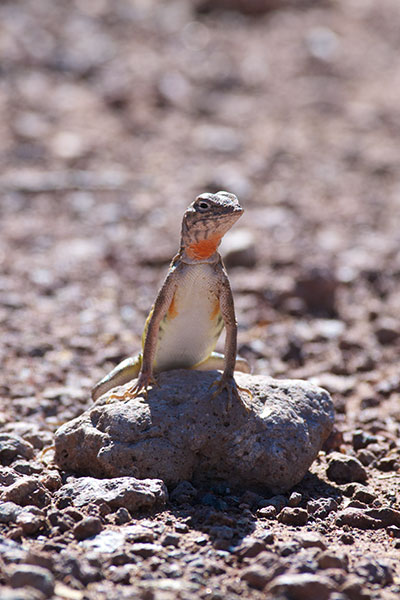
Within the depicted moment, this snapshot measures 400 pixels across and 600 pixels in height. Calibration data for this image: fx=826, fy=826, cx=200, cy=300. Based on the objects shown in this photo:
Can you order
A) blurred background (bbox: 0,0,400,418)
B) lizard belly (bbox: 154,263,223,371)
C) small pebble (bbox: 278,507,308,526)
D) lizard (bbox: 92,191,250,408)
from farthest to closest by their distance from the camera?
blurred background (bbox: 0,0,400,418) → lizard belly (bbox: 154,263,223,371) → lizard (bbox: 92,191,250,408) → small pebble (bbox: 278,507,308,526)

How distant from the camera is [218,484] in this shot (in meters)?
5.57

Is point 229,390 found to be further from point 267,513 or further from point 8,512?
point 8,512

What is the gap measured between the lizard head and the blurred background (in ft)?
7.67

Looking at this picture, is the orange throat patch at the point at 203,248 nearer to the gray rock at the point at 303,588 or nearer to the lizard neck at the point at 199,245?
the lizard neck at the point at 199,245

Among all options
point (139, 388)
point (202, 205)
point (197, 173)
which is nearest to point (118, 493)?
point (139, 388)

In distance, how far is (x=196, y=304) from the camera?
19.3 feet

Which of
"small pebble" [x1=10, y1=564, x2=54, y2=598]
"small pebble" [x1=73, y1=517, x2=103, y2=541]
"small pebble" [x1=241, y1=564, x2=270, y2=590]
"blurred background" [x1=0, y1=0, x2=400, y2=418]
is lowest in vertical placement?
"small pebble" [x1=10, y1=564, x2=54, y2=598]

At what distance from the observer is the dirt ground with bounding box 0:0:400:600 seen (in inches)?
180

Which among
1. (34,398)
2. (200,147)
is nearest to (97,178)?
(200,147)

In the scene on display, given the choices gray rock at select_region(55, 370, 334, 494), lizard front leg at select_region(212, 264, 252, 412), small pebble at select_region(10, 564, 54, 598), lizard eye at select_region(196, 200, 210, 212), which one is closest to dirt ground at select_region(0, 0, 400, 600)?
small pebble at select_region(10, 564, 54, 598)

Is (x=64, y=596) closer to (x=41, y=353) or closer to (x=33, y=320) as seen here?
(x=41, y=353)

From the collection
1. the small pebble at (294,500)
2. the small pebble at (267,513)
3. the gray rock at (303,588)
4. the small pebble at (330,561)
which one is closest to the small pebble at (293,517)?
the small pebble at (267,513)

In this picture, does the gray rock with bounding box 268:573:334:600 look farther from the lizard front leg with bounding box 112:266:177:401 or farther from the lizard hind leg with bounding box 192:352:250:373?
the lizard hind leg with bounding box 192:352:250:373

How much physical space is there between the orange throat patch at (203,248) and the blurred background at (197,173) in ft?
7.52
